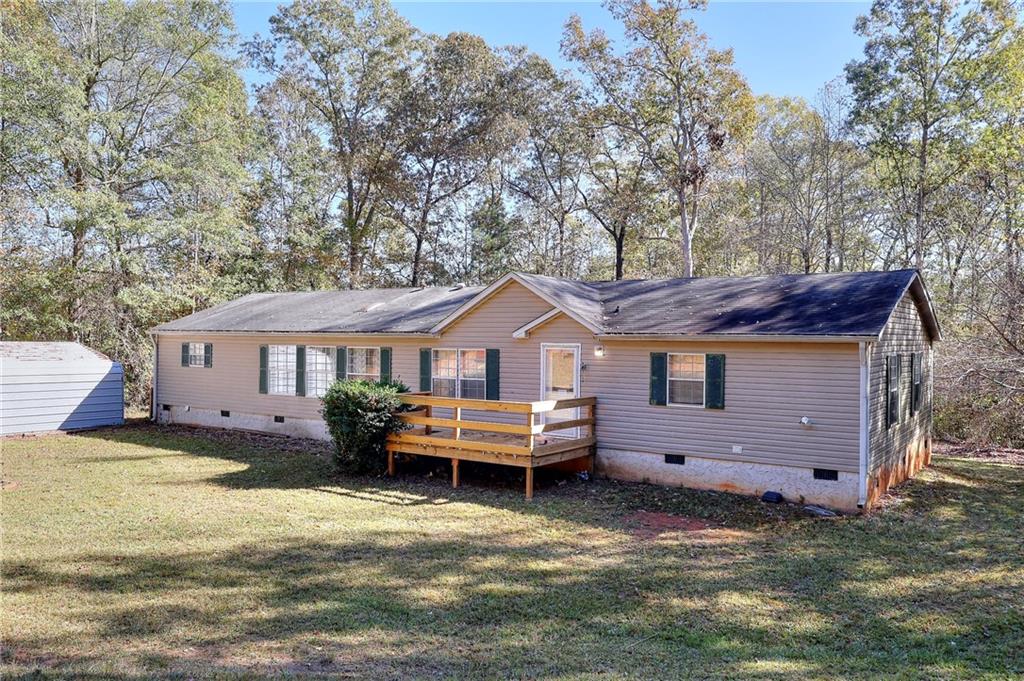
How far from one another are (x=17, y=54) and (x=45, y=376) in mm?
9691

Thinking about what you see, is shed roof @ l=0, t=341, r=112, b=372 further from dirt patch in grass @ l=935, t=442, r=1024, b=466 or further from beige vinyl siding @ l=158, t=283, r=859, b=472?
dirt patch in grass @ l=935, t=442, r=1024, b=466

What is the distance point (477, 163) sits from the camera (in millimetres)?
28875

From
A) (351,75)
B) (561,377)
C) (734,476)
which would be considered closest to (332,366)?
(561,377)

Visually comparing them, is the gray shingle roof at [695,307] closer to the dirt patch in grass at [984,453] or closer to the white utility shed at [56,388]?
the dirt patch in grass at [984,453]

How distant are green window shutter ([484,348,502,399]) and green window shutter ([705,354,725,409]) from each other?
13.7 feet

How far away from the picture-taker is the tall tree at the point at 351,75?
28531mm

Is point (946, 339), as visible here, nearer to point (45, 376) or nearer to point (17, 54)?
point (45, 376)

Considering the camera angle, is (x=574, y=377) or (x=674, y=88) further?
(x=674, y=88)

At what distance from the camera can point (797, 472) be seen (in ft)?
33.1

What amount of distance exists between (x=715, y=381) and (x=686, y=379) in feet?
1.80

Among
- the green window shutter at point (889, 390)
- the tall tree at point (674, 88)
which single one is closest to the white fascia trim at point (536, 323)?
the green window shutter at point (889, 390)

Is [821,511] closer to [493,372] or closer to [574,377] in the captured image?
[574,377]

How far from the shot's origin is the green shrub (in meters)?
11.8

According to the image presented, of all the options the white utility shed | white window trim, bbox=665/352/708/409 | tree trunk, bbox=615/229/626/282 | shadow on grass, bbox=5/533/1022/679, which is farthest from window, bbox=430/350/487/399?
tree trunk, bbox=615/229/626/282
